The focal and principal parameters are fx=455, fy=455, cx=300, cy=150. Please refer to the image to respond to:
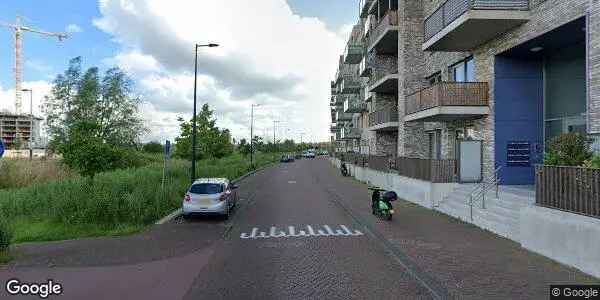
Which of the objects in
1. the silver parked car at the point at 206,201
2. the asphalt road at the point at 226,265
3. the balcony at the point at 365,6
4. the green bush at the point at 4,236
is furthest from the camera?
the balcony at the point at 365,6

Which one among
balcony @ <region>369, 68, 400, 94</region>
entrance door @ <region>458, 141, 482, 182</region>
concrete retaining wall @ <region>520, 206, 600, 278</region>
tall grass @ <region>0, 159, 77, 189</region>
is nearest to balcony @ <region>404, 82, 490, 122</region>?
entrance door @ <region>458, 141, 482, 182</region>

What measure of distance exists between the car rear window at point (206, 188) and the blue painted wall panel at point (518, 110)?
1008cm

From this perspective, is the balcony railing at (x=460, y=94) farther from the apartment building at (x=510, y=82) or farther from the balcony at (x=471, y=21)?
the balcony at (x=471, y=21)

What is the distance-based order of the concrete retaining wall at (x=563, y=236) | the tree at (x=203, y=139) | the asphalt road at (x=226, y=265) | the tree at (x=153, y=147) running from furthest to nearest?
the tree at (x=153, y=147), the tree at (x=203, y=139), the concrete retaining wall at (x=563, y=236), the asphalt road at (x=226, y=265)

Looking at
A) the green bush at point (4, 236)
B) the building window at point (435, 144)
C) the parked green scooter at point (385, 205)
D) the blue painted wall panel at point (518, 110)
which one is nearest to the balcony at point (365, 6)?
the building window at point (435, 144)

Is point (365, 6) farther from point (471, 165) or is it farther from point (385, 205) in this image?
point (385, 205)

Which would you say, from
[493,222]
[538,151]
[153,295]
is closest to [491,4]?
[538,151]

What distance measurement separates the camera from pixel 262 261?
926cm

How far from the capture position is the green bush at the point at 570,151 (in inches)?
372

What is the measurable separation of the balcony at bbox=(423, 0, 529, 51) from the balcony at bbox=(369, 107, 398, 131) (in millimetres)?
10312

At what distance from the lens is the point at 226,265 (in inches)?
353

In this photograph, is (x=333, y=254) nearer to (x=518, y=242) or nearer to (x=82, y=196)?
(x=518, y=242)

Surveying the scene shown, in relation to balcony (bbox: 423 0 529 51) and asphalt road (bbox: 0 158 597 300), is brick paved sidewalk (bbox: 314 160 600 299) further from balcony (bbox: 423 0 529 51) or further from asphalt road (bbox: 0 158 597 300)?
balcony (bbox: 423 0 529 51)

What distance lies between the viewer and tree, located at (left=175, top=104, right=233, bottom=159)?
147ft
